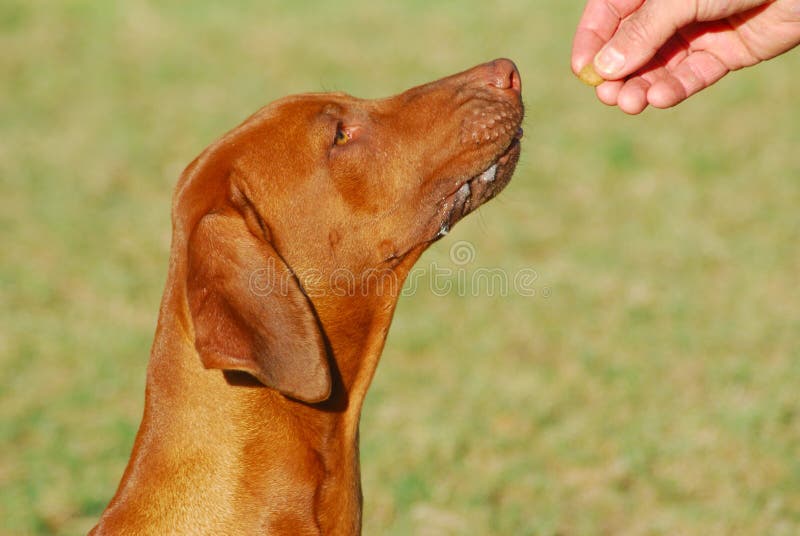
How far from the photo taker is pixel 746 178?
10859 millimetres

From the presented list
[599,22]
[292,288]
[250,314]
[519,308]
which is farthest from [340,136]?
[519,308]

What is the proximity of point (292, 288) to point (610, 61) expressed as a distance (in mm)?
1751

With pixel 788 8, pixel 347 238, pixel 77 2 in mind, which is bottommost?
pixel 77 2

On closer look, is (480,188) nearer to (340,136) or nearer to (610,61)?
(340,136)

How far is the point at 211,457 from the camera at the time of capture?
12.9ft

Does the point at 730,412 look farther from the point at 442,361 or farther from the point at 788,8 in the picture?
the point at 788,8

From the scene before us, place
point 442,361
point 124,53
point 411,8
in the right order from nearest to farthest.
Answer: point 442,361 < point 124,53 < point 411,8

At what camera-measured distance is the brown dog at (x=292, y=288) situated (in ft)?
12.1

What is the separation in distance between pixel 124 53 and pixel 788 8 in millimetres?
12573

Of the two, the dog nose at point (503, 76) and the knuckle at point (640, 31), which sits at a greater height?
the knuckle at point (640, 31)

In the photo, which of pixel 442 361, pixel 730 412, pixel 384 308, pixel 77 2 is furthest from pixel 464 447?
pixel 77 2

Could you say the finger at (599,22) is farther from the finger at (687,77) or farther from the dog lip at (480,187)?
the dog lip at (480,187)

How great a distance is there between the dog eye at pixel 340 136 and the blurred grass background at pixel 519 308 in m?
1.32

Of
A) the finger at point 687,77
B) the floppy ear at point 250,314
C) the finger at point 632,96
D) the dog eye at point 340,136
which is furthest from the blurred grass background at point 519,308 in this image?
the floppy ear at point 250,314
